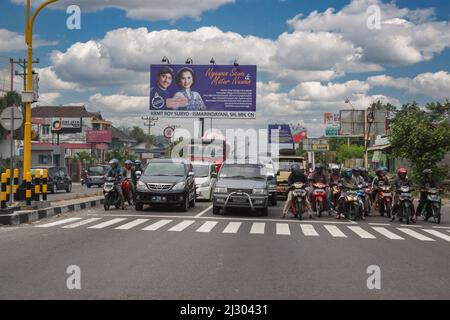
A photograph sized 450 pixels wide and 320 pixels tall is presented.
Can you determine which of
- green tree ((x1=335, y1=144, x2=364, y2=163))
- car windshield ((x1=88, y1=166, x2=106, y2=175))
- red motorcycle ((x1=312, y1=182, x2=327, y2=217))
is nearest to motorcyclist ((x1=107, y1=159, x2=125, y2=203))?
red motorcycle ((x1=312, y1=182, x2=327, y2=217))

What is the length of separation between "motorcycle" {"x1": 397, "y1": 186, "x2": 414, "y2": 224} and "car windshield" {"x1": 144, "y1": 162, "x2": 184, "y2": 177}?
7.15 metres

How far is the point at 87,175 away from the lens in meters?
44.2

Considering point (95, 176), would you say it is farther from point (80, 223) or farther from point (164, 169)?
point (80, 223)

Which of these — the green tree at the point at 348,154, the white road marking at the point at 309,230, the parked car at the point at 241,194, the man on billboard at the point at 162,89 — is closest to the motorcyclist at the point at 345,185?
Result: the parked car at the point at 241,194

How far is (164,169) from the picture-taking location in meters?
19.7

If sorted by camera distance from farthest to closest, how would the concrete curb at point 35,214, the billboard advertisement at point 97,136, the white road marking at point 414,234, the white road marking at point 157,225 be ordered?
the billboard advertisement at point 97,136 < the concrete curb at point 35,214 < the white road marking at point 157,225 < the white road marking at point 414,234

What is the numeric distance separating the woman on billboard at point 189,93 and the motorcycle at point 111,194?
18.1 meters

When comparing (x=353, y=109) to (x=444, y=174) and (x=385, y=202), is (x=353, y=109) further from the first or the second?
(x=385, y=202)

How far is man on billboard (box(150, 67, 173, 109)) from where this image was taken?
37031mm

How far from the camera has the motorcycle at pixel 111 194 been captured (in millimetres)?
18828

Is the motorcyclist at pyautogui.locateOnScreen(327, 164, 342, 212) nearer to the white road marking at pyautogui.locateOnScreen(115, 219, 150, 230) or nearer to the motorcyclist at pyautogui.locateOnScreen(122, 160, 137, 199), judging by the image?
the white road marking at pyautogui.locateOnScreen(115, 219, 150, 230)

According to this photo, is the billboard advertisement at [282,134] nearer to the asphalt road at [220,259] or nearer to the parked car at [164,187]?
the parked car at [164,187]
